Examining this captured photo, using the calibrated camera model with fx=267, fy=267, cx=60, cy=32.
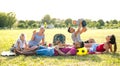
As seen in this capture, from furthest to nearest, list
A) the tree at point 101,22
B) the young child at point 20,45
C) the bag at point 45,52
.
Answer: the tree at point 101,22 < the young child at point 20,45 < the bag at point 45,52

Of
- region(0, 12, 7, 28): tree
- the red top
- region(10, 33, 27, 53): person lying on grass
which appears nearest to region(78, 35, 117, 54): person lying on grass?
the red top

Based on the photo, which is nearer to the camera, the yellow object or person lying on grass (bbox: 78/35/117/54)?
the yellow object

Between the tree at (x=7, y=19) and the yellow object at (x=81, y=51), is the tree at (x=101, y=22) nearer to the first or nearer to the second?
the tree at (x=7, y=19)

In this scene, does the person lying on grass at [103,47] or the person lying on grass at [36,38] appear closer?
the person lying on grass at [103,47]

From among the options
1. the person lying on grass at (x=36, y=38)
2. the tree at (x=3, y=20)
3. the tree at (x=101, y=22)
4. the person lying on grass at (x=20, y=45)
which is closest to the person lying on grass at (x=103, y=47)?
the person lying on grass at (x=36, y=38)

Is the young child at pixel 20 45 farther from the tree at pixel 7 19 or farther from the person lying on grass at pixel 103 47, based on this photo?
the tree at pixel 7 19

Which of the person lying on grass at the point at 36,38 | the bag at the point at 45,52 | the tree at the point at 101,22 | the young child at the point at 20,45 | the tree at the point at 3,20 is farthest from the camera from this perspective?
the tree at the point at 101,22

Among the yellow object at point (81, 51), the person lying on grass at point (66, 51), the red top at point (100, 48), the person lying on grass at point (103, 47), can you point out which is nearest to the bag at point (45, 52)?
the person lying on grass at point (66, 51)

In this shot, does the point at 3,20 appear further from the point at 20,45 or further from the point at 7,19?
the point at 20,45

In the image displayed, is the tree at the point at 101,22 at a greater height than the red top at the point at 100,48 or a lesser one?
lesser

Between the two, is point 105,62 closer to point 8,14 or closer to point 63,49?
point 63,49

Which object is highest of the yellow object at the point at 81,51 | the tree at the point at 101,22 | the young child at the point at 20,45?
the young child at the point at 20,45

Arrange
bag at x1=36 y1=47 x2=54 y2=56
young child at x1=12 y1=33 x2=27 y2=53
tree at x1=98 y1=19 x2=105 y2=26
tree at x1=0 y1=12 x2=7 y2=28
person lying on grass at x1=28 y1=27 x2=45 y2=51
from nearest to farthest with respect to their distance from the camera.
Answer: bag at x1=36 y1=47 x2=54 y2=56 < young child at x1=12 y1=33 x2=27 y2=53 < person lying on grass at x1=28 y1=27 x2=45 y2=51 < tree at x1=0 y1=12 x2=7 y2=28 < tree at x1=98 y1=19 x2=105 y2=26

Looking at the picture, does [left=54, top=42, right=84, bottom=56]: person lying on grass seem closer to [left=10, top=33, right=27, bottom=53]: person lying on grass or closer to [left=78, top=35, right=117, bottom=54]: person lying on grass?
[left=78, top=35, right=117, bottom=54]: person lying on grass
